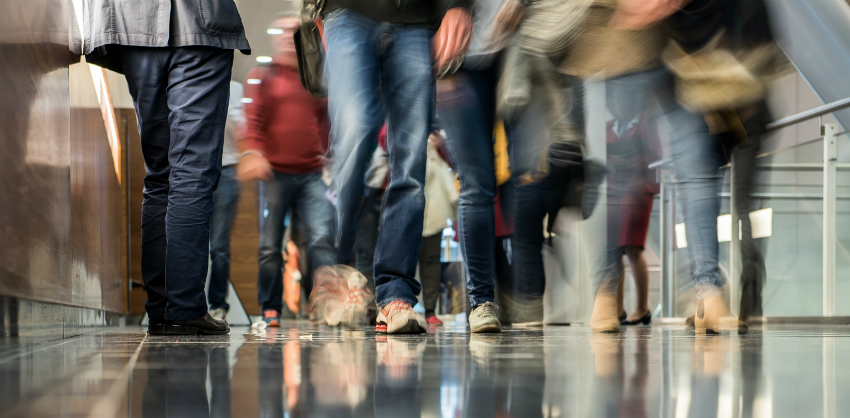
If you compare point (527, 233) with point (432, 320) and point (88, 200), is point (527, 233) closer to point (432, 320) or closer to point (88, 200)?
point (432, 320)

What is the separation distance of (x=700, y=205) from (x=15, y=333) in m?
1.63

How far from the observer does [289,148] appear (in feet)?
12.1

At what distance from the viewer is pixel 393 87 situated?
2074 millimetres

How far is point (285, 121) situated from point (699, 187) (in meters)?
2.18

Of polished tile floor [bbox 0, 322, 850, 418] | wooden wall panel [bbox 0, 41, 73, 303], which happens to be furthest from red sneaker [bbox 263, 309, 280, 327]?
polished tile floor [bbox 0, 322, 850, 418]

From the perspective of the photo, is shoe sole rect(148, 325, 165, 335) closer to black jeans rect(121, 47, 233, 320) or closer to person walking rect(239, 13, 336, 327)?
black jeans rect(121, 47, 233, 320)

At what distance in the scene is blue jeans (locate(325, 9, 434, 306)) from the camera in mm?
1990

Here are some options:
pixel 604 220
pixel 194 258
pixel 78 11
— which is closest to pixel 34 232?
pixel 194 258

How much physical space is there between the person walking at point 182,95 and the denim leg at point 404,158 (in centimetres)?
39

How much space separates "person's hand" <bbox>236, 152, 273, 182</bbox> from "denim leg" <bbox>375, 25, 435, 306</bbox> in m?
1.55

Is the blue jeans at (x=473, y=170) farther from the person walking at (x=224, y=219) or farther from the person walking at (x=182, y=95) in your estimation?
the person walking at (x=224, y=219)

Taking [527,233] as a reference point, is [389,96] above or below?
above

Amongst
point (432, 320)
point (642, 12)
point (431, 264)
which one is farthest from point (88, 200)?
point (431, 264)

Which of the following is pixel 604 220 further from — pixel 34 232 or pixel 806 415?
pixel 806 415
